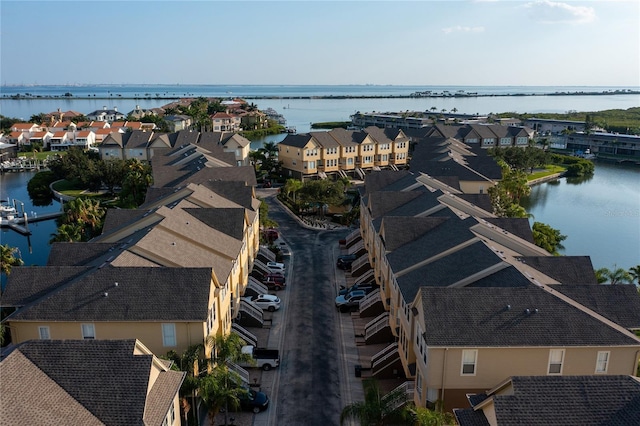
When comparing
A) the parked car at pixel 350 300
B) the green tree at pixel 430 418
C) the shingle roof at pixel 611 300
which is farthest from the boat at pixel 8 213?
the shingle roof at pixel 611 300

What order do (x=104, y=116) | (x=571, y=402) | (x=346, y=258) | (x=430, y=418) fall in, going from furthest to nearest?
(x=104, y=116) → (x=346, y=258) → (x=430, y=418) → (x=571, y=402)

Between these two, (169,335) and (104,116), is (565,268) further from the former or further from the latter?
(104,116)

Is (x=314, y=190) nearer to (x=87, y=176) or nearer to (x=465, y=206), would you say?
(x=465, y=206)

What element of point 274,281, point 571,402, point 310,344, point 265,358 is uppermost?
point 571,402

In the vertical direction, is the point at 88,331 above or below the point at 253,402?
above

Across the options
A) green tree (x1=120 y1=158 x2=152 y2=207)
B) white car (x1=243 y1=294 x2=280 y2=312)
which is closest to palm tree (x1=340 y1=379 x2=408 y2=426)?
white car (x1=243 y1=294 x2=280 y2=312)

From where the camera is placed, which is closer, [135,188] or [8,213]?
[135,188]

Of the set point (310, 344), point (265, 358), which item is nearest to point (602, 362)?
point (310, 344)
